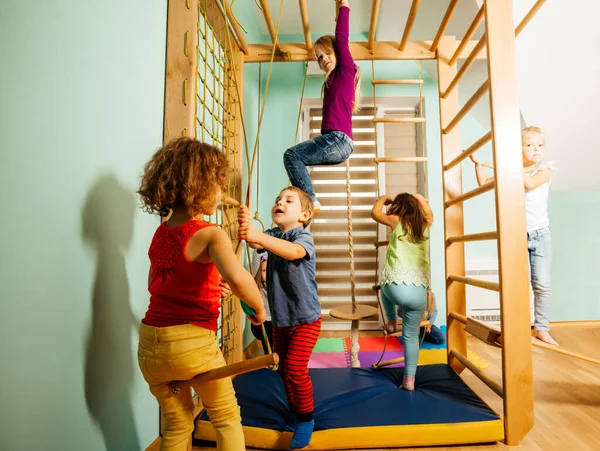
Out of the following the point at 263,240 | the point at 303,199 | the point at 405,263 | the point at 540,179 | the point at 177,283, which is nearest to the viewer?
the point at 177,283

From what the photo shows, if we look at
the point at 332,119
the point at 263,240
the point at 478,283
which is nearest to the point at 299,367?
the point at 263,240

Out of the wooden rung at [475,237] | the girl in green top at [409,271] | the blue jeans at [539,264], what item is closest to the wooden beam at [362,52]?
the girl in green top at [409,271]

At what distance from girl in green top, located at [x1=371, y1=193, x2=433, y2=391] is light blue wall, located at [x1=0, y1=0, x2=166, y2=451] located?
3.86ft

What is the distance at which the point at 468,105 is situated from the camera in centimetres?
182

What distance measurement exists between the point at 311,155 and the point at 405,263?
0.73 meters

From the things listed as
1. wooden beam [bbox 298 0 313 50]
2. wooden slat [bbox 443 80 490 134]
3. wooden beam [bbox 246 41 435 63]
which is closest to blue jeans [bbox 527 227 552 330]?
wooden slat [bbox 443 80 490 134]

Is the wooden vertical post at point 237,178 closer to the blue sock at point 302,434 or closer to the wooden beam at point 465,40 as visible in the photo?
the blue sock at point 302,434

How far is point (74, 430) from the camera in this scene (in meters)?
0.99

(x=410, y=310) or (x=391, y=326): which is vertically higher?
(x=410, y=310)

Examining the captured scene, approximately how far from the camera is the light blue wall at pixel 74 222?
797 mm

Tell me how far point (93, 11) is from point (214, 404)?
1.14 m

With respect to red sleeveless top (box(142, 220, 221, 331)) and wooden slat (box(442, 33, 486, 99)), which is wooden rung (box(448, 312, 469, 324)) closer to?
wooden slat (box(442, 33, 486, 99))

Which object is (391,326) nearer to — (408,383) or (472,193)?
(408,383)

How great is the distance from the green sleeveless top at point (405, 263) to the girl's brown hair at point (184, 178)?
1214mm
